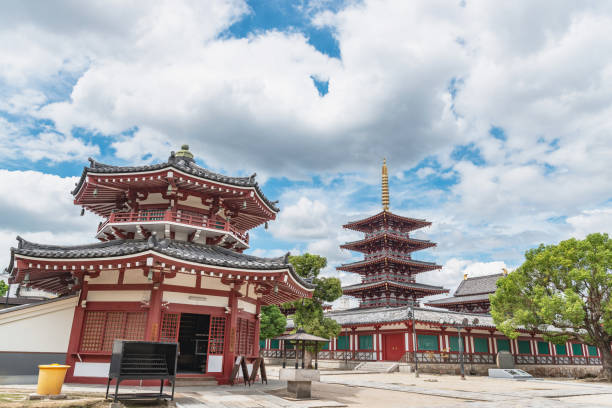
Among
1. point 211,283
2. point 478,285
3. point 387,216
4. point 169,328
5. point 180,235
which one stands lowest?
point 169,328

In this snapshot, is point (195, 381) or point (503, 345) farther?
point (503, 345)

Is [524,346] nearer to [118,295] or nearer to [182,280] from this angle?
[182,280]

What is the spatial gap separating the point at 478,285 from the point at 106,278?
50484 millimetres

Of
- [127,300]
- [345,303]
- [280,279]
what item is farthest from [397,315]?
[127,300]

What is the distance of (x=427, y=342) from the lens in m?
37.8

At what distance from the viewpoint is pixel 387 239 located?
51.3 metres

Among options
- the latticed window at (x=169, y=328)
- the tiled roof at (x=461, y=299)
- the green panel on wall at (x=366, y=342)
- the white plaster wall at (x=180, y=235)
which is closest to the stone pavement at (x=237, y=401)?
the latticed window at (x=169, y=328)

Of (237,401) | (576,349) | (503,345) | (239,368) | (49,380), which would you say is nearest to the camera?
(49,380)

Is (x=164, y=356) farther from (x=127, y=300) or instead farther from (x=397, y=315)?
(x=397, y=315)

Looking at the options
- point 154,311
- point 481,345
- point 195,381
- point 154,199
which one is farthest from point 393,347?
point 154,311

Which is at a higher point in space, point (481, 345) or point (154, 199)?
point (154, 199)

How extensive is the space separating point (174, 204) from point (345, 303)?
4524 cm

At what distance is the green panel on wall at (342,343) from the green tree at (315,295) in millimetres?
8266

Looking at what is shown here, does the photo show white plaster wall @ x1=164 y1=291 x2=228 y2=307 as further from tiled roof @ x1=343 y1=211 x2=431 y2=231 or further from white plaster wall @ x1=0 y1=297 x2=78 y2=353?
tiled roof @ x1=343 y1=211 x2=431 y2=231
